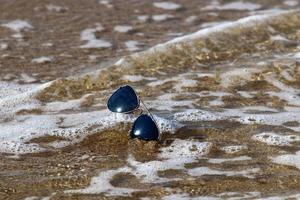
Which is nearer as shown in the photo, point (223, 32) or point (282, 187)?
point (282, 187)

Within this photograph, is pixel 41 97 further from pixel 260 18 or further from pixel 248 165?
pixel 260 18

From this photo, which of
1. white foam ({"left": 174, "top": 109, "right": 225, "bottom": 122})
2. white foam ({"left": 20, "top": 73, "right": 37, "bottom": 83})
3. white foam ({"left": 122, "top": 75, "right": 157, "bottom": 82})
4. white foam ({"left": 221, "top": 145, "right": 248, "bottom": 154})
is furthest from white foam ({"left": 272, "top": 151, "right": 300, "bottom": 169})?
white foam ({"left": 20, "top": 73, "right": 37, "bottom": 83})

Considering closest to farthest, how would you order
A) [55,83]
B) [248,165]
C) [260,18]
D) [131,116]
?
1. [248,165]
2. [131,116]
3. [55,83]
4. [260,18]

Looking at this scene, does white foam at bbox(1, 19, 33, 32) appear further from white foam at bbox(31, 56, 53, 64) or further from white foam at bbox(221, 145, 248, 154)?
white foam at bbox(221, 145, 248, 154)

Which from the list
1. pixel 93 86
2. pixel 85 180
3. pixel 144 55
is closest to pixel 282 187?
pixel 85 180

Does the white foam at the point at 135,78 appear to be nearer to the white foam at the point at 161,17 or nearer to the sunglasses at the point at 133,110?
the sunglasses at the point at 133,110

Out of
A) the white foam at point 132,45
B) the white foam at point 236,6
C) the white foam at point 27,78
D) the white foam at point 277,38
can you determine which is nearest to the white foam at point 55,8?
Answer: the white foam at point 132,45

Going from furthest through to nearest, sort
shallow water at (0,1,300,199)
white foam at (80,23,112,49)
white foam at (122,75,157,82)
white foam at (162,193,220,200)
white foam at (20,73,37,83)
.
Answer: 1. white foam at (80,23,112,49)
2. white foam at (20,73,37,83)
3. white foam at (122,75,157,82)
4. shallow water at (0,1,300,199)
5. white foam at (162,193,220,200)
